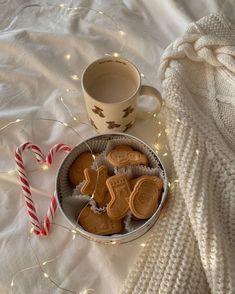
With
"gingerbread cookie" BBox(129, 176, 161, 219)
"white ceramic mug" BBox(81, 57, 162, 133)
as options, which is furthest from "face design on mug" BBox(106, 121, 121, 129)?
"gingerbread cookie" BBox(129, 176, 161, 219)

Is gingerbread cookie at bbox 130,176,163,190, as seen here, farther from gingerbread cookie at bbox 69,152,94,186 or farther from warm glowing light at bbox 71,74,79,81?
warm glowing light at bbox 71,74,79,81

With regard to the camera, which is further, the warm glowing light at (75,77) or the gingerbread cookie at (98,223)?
the warm glowing light at (75,77)

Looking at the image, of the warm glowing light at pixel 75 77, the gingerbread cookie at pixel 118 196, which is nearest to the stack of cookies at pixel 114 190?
the gingerbread cookie at pixel 118 196

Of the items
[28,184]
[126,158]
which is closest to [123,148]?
[126,158]

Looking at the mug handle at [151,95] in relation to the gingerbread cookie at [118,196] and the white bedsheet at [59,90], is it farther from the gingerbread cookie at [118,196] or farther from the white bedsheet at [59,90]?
the gingerbread cookie at [118,196]

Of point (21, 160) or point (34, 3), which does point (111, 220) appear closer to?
point (21, 160)

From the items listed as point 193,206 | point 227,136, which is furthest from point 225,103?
point 193,206
